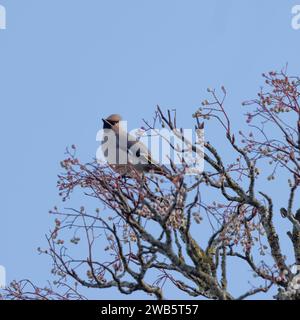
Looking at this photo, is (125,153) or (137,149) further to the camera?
(137,149)

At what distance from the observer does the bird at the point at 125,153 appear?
1655 cm

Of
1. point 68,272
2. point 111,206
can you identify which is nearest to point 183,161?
point 111,206

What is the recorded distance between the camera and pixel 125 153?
18.4 metres

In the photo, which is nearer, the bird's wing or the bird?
the bird

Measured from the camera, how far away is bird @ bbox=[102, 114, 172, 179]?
651 inches

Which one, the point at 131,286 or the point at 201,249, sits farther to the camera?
the point at 201,249

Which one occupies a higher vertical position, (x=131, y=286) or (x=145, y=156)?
(x=145, y=156)

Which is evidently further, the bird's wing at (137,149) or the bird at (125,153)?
the bird's wing at (137,149)
